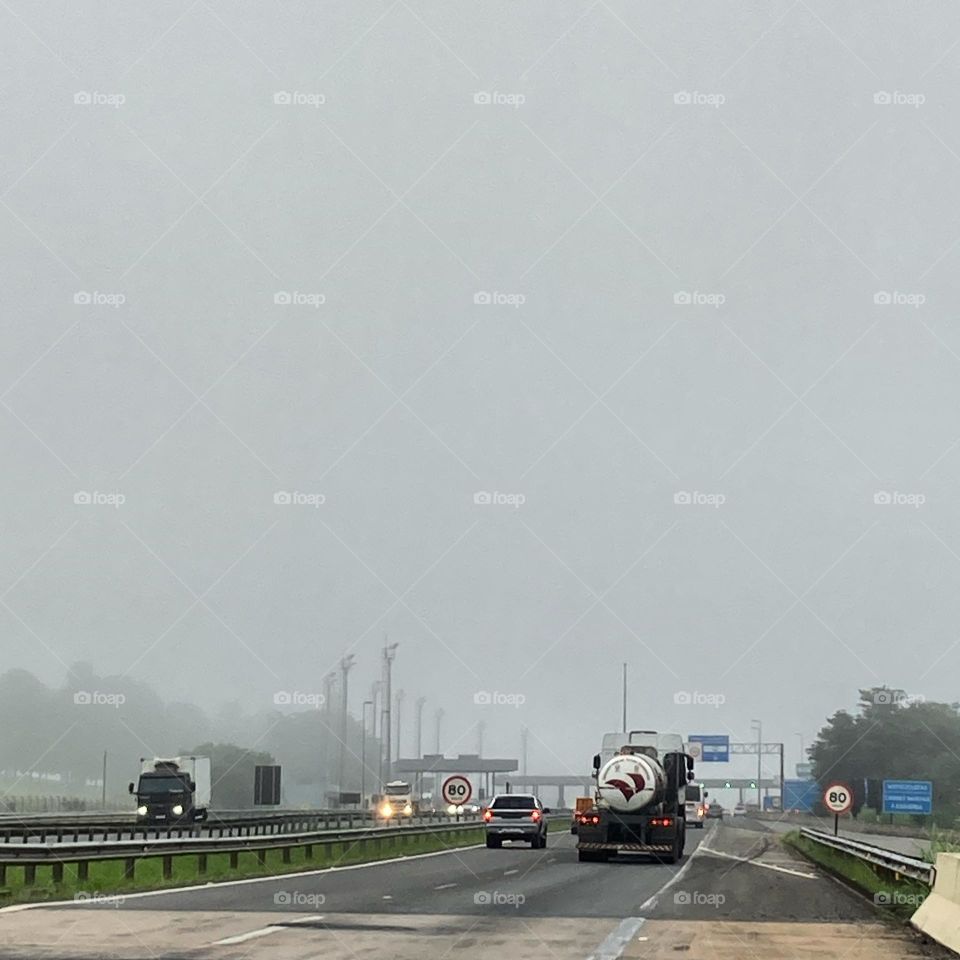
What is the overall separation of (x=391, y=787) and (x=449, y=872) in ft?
218

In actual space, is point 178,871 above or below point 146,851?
below

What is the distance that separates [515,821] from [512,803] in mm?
1444

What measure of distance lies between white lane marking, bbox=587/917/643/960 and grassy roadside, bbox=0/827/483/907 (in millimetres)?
8696

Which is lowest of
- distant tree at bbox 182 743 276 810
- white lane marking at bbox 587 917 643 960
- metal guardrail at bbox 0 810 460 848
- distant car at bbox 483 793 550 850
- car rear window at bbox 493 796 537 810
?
distant tree at bbox 182 743 276 810

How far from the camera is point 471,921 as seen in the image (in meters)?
20.3

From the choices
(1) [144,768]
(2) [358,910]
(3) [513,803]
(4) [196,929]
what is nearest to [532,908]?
(2) [358,910]

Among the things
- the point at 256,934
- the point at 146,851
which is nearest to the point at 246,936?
the point at 256,934

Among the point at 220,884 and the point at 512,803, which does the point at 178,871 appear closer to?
the point at 220,884

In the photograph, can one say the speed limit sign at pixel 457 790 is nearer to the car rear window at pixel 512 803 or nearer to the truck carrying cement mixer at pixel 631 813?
the car rear window at pixel 512 803

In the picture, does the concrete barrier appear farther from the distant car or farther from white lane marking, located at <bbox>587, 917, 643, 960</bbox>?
the distant car

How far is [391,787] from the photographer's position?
329 ft

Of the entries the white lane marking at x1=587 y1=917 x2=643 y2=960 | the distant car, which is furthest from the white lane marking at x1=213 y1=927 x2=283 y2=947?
the distant car

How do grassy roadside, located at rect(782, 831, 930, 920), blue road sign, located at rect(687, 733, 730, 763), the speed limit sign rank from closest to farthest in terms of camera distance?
grassy roadside, located at rect(782, 831, 930, 920) → the speed limit sign → blue road sign, located at rect(687, 733, 730, 763)

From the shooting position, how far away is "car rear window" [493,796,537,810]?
5375cm
